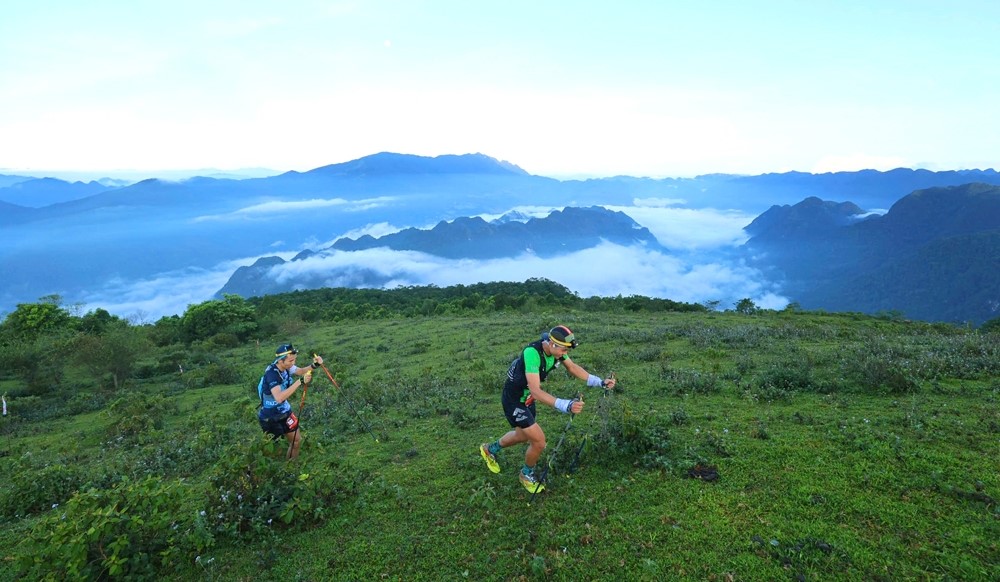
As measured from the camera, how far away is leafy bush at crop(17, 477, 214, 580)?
5605 millimetres

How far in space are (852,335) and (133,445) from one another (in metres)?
29.9

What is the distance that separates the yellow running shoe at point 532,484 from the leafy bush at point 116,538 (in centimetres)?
477

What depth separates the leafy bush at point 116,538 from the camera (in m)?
5.61

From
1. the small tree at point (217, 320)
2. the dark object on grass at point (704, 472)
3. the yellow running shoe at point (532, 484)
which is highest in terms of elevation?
the dark object on grass at point (704, 472)

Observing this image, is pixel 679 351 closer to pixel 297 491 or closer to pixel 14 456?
pixel 297 491

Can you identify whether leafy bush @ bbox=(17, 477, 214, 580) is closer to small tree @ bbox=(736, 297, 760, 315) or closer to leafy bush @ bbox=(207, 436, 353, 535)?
leafy bush @ bbox=(207, 436, 353, 535)

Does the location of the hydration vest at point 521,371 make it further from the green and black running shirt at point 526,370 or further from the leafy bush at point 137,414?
the leafy bush at point 137,414

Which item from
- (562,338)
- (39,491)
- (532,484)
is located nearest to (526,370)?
(562,338)

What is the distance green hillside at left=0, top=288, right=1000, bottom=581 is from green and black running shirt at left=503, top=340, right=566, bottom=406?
171cm

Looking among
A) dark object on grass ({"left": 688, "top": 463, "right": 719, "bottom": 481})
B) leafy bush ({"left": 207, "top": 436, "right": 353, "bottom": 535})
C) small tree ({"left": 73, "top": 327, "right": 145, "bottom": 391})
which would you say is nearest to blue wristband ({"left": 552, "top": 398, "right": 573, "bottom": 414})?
dark object on grass ({"left": 688, "top": 463, "right": 719, "bottom": 481})

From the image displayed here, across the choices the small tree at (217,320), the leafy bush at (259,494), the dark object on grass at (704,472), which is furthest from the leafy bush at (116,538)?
the small tree at (217,320)

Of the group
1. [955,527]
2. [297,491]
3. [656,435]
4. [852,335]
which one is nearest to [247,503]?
[297,491]

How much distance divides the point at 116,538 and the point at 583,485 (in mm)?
6851

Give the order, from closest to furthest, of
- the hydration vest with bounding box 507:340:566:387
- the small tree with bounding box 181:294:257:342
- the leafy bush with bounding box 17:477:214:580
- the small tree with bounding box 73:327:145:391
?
the leafy bush with bounding box 17:477:214:580
the hydration vest with bounding box 507:340:566:387
the small tree with bounding box 73:327:145:391
the small tree with bounding box 181:294:257:342
